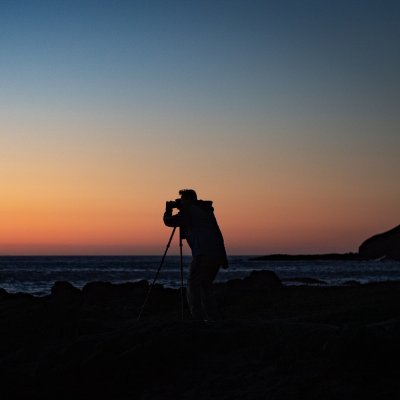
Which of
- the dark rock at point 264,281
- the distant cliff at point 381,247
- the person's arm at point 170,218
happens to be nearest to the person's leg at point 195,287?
the person's arm at point 170,218

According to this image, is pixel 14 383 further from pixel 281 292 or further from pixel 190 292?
pixel 281 292

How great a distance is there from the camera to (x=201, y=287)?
9.16m

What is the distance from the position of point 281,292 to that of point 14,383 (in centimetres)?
1565

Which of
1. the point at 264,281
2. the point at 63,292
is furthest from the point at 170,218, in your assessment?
the point at 264,281

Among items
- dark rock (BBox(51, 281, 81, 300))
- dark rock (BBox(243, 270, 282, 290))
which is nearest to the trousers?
dark rock (BBox(51, 281, 81, 300))

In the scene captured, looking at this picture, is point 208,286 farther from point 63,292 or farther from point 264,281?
point 264,281

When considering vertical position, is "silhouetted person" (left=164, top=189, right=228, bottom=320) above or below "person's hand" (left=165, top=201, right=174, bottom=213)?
below

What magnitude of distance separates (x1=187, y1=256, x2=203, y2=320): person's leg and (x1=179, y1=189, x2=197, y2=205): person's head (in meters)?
0.92

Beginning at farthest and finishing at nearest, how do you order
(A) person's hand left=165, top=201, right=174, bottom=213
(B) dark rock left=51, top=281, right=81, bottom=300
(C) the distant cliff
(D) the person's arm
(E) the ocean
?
(C) the distant cliff < (E) the ocean < (B) dark rock left=51, top=281, right=81, bottom=300 < (A) person's hand left=165, top=201, right=174, bottom=213 < (D) the person's arm

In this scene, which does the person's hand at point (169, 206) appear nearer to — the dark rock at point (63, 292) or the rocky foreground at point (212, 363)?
the rocky foreground at point (212, 363)

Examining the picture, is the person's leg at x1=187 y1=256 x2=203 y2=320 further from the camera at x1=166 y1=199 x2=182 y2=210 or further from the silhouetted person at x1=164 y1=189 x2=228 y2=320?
the camera at x1=166 y1=199 x2=182 y2=210

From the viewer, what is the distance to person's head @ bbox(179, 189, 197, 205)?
945 centimetres

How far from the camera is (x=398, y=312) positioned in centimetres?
1413

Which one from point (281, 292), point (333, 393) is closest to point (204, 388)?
point (333, 393)
